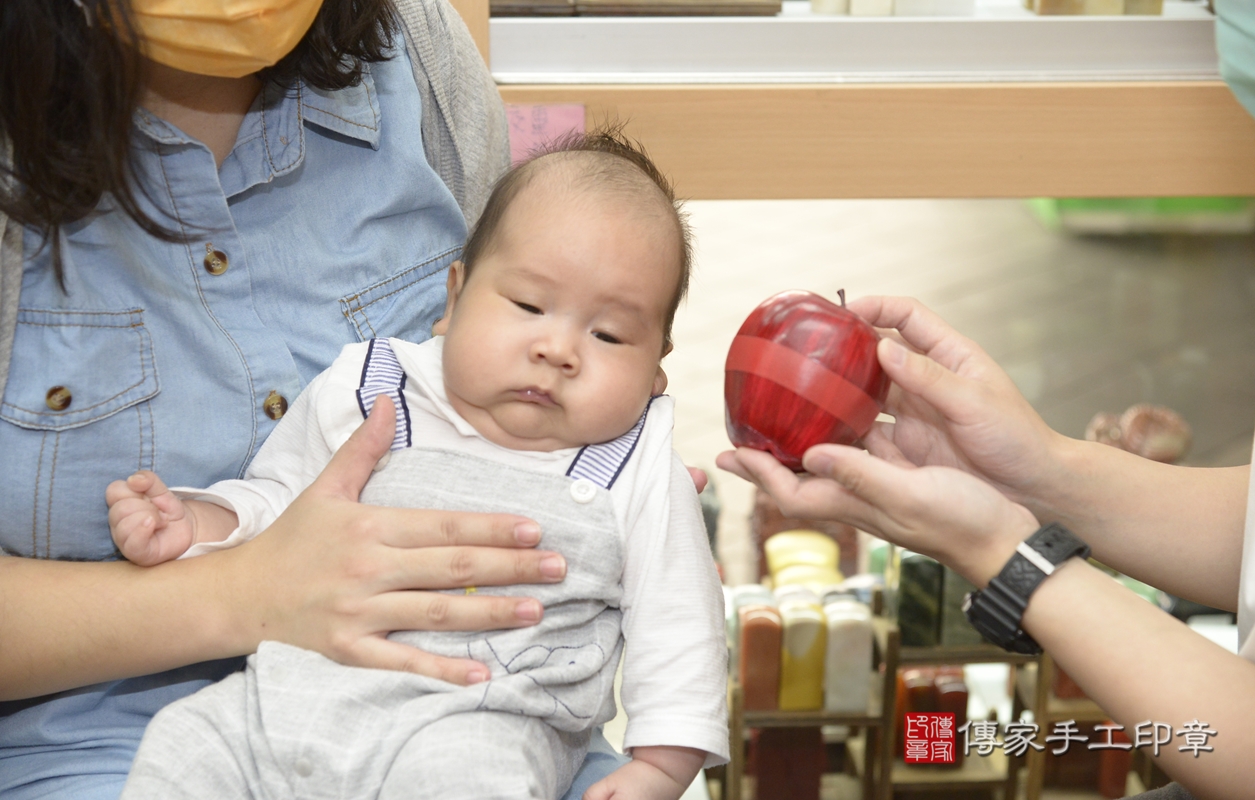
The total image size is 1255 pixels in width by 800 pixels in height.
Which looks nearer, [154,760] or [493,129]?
[154,760]

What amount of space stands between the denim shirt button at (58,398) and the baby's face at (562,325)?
1.21 feet

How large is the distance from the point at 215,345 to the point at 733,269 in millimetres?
2353

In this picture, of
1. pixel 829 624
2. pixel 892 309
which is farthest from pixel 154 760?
pixel 829 624

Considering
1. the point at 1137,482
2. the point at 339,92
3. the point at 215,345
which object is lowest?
the point at 1137,482

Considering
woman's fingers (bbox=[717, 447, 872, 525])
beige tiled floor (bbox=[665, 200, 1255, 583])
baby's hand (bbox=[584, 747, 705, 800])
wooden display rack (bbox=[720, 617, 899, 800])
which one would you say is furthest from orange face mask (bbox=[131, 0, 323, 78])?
beige tiled floor (bbox=[665, 200, 1255, 583])

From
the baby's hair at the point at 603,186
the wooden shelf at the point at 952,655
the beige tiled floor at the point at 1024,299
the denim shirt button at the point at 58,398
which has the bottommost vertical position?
the wooden shelf at the point at 952,655

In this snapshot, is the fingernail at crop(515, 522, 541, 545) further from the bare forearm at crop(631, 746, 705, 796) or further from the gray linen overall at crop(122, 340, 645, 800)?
the bare forearm at crop(631, 746, 705, 796)

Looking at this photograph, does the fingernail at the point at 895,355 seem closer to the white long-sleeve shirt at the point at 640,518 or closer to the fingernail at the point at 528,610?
the white long-sleeve shirt at the point at 640,518

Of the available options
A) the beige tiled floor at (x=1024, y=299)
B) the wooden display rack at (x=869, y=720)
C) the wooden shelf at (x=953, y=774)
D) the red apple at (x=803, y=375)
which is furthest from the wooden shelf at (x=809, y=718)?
the red apple at (x=803, y=375)

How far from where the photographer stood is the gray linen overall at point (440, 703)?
3.11 feet

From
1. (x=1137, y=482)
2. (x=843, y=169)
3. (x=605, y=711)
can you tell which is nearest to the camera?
(x=605, y=711)

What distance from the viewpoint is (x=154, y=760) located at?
0.93 meters

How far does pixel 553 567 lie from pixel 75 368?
0.50 metres

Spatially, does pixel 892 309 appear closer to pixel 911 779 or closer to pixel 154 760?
pixel 154 760
